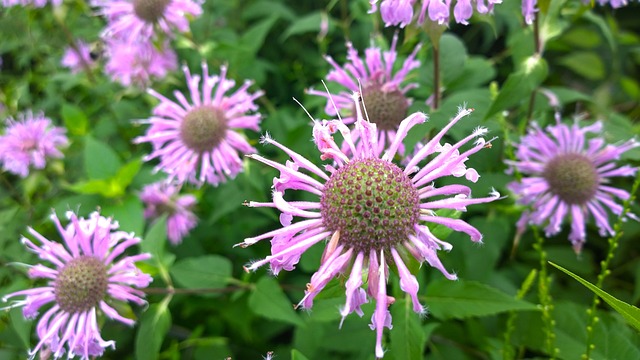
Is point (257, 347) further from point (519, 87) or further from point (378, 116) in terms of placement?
point (519, 87)

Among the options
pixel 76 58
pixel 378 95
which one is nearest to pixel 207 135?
pixel 378 95

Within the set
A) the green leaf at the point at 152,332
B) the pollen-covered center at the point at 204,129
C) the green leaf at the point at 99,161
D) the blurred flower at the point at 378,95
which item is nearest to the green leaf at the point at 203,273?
the green leaf at the point at 152,332

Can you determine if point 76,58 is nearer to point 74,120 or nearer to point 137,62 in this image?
point 137,62

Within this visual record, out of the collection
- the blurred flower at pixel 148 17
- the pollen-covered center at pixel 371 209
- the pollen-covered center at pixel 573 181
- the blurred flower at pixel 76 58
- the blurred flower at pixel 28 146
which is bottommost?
the pollen-covered center at pixel 371 209

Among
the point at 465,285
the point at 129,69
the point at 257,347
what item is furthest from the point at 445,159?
the point at 129,69

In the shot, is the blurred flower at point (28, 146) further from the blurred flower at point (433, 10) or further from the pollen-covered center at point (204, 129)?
the blurred flower at point (433, 10)

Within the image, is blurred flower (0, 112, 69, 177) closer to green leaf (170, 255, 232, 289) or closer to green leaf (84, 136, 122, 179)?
green leaf (84, 136, 122, 179)

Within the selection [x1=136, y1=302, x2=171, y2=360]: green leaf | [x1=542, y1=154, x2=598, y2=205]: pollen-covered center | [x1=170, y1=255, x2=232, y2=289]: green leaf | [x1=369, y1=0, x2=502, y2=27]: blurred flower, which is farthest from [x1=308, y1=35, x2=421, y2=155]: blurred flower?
[x1=136, y1=302, x2=171, y2=360]: green leaf
